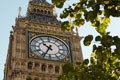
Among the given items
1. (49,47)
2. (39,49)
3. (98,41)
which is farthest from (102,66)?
(49,47)

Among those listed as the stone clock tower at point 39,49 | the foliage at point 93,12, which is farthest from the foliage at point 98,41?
the stone clock tower at point 39,49

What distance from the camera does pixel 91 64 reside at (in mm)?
6707

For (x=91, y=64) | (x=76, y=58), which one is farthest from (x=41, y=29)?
(x=91, y=64)

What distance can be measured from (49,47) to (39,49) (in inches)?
31.8

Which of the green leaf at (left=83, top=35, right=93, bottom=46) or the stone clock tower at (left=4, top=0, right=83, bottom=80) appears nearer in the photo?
the green leaf at (left=83, top=35, right=93, bottom=46)

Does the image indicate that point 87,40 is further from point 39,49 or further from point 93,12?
point 39,49

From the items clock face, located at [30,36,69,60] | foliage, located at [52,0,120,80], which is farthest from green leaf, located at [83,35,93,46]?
clock face, located at [30,36,69,60]

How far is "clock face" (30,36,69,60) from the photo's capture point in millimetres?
27641

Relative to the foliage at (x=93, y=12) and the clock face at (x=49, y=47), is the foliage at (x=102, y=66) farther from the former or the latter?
the clock face at (x=49, y=47)

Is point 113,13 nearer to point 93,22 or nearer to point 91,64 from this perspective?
point 93,22

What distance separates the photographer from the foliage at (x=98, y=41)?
6.19 metres

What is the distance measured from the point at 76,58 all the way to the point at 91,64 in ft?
71.9

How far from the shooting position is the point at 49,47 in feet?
92.4

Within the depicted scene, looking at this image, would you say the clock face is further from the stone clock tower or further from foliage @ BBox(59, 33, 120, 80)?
foliage @ BBox(59, 33, 120, 80)
